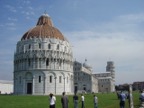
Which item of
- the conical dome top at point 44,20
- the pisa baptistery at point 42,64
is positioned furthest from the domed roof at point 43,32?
the conical dome top at point 44,20

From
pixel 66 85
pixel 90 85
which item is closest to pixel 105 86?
pixel 90 85

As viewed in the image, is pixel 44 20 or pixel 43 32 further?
pixel 44 20

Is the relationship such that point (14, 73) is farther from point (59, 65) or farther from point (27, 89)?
point (59, 65)

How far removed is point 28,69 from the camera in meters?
84.0

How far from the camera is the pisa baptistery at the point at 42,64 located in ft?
273

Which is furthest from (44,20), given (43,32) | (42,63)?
(42,63)

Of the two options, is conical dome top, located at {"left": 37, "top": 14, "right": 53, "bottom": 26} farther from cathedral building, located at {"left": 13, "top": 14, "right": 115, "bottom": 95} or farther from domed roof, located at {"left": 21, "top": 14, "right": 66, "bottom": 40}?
cathedral building, located at {"left": 13, "top": 14, "right": 115, "bottom": 95}

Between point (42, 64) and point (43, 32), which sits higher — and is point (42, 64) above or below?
below

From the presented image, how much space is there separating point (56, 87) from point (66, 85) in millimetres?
4666

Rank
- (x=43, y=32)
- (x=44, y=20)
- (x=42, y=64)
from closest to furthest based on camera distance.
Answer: (x=42, y=64)
(x=43, y=32)
(x=44, y=20)

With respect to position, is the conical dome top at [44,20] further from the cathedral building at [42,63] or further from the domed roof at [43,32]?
the cathedral building at [42,63]

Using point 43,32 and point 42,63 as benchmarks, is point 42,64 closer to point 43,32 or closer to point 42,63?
point 42,63

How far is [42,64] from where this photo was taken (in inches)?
3287

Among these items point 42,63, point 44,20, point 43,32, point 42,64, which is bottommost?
point 42,64
